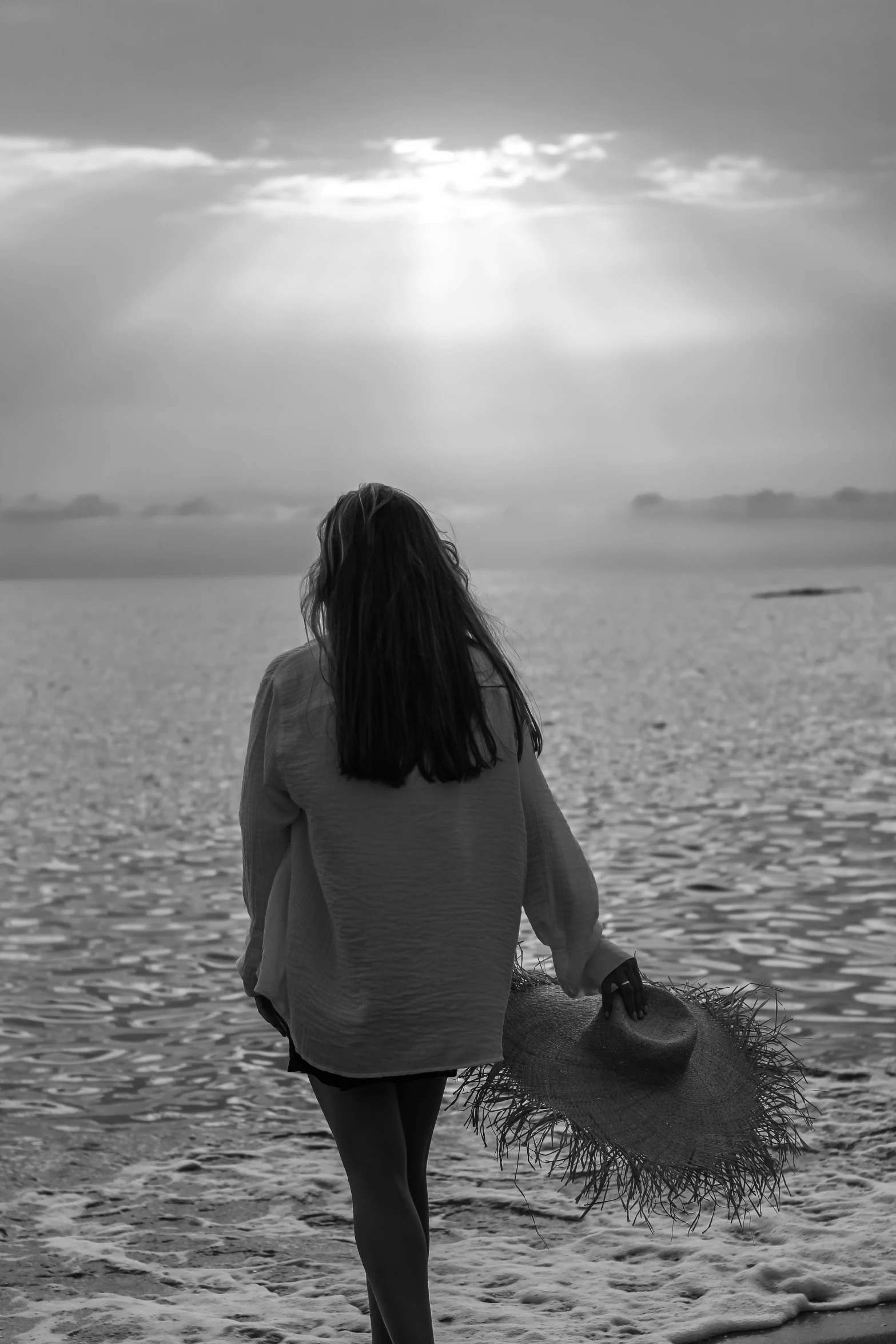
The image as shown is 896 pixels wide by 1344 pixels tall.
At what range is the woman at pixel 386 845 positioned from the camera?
3.17 metres

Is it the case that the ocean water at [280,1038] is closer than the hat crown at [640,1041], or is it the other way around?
the hat crown at [640,1041]

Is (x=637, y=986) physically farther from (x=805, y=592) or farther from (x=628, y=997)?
(x=805, y=592)

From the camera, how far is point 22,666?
5672 centimetres

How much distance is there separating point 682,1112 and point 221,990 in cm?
581

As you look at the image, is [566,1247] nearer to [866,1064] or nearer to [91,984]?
[866,1064]

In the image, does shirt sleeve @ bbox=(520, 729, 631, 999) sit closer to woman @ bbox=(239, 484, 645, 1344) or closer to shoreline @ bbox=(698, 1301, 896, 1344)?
woman @ bbox=(239, 484, 645, 1344)

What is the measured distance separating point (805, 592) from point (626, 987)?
14984cm

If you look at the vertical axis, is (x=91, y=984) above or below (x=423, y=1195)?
below

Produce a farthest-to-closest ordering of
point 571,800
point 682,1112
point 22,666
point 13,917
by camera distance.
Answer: point 22,666, point 571,800, point 13,917, point 682,1112

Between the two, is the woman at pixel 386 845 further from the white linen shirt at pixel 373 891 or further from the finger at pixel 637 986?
the finger at pixel 637 986

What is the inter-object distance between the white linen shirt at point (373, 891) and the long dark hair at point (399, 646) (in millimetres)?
45

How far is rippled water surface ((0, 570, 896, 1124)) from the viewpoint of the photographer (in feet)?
25.6

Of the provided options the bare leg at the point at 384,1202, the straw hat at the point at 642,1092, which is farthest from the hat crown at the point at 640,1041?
the bare leg at the point at 384,1202

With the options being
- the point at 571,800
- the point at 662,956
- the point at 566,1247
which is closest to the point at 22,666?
the point at 571,800
